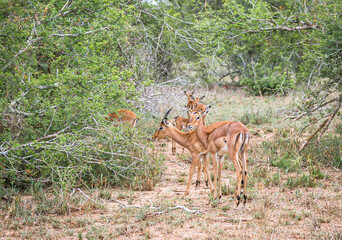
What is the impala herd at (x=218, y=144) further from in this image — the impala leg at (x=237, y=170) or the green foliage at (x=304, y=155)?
the green foliage at (x=304, y=155)

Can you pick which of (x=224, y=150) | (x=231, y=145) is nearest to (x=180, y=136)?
(x=224, y=150)

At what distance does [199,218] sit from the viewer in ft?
18.4

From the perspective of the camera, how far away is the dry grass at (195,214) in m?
5.05

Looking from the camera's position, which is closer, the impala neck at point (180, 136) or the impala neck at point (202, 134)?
the impala neck at point (202, 134)

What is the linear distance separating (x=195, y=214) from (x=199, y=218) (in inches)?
5.9

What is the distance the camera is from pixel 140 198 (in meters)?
6.73

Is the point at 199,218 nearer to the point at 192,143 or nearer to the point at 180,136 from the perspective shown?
the point at 192,143

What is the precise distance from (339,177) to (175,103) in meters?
6.01

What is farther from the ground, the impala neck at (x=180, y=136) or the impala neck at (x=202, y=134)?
the impala neck at (x=202, y=134)

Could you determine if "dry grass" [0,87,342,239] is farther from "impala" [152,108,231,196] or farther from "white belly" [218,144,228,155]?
"white belly" [218,144,228,155]

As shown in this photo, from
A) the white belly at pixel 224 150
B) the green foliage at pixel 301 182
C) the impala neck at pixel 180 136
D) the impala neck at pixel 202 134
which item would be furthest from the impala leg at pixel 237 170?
the impala neck at pixel 180 136

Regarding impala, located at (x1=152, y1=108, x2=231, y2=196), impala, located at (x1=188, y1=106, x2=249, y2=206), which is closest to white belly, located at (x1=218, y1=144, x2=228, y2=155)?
impala, located at (x1=188, y1=106, x2=249, y2=206)

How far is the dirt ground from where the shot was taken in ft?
16.5

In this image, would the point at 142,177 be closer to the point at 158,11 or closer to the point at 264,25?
the point at 264,25
